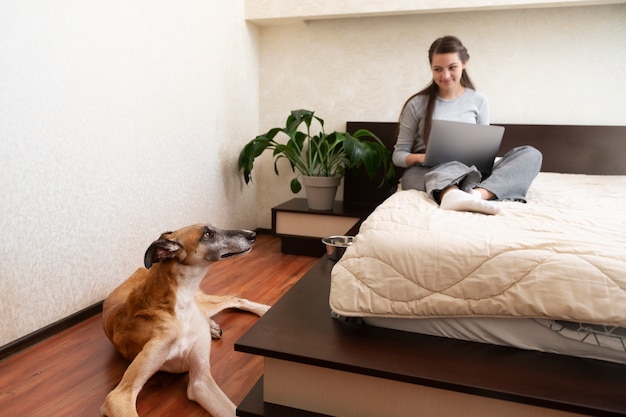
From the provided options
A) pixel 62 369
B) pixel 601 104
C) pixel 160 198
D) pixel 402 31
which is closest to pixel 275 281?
pixel 160 198

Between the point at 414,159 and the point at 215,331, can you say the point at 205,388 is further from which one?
the point at 414,159

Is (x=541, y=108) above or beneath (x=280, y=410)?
above

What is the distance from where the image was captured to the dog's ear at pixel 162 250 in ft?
4.37

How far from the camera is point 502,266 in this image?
3.33 feet

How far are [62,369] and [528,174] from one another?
6.30 feet

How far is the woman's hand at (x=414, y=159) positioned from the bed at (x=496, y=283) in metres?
0.93

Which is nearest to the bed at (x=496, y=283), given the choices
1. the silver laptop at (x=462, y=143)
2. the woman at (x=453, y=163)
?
the woman at (x=453, y=163)

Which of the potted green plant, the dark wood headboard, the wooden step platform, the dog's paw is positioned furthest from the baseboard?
the dark wood headboard

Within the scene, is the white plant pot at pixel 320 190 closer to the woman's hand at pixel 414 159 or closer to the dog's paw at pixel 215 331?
the woman's hand at pixel 414 159

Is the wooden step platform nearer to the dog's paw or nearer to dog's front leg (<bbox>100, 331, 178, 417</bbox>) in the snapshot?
dog's front leg (<bbox>100, 331, 178, 417</bbox>)

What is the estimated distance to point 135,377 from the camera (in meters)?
1.25

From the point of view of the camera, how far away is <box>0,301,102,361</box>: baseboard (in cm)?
161

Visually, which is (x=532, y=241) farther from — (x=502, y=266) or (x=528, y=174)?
(x=528, y=174)

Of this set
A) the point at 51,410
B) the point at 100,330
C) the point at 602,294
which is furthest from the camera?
the point at 100,330
